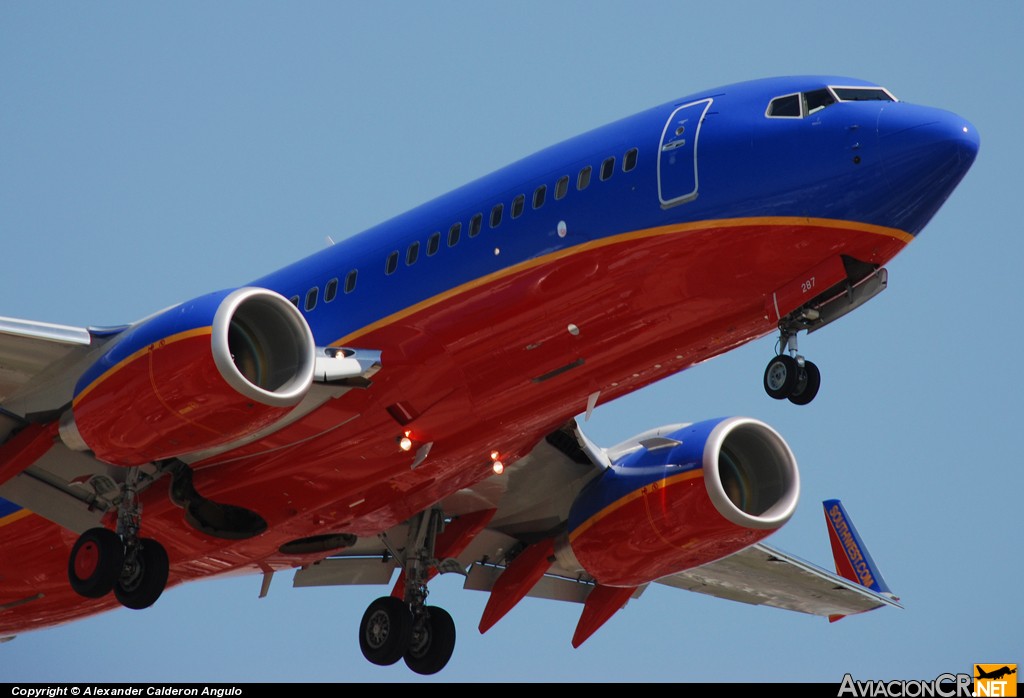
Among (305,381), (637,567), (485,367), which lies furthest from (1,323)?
(637,567)

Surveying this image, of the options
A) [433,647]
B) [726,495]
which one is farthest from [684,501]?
[433,647]

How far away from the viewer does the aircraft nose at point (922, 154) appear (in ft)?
50.8

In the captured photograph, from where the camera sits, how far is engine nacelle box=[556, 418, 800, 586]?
67.3 feet

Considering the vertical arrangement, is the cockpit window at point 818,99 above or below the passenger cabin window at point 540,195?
above

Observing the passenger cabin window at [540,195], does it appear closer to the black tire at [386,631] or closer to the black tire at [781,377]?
the black tire at [781,377]

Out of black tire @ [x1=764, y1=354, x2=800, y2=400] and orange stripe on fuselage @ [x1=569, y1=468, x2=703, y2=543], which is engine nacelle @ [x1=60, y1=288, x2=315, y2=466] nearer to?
black tire @ [x1=764, y1=354, x2=800, y2=400]

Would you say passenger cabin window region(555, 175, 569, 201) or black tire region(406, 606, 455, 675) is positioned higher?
passenger cabin window region(555, 175, 569, 201)

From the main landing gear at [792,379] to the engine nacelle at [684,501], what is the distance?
12.7 feet

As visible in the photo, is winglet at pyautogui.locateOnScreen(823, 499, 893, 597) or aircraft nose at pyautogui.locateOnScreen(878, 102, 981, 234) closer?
aircraft nose at pyautogui.locateOnScreen(878, 102, 981, 234)

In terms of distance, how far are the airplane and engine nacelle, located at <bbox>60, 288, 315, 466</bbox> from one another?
0.03 m

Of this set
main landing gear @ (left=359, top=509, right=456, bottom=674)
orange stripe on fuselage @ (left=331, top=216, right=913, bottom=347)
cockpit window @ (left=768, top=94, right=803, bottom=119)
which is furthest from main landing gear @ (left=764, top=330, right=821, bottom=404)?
main landing gear @ (left=359, top=509, right=456, bottom=674)

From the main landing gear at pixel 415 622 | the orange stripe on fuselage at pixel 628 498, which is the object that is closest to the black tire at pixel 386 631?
the main landing gear at pixel 415 622

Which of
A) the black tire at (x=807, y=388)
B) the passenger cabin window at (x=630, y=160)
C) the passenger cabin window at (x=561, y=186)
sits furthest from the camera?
the passenger cabin window at (x=561, y=186)

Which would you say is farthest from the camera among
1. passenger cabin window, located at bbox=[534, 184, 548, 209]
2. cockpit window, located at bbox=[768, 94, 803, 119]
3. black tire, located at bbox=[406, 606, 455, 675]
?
black tire, located at bbox=[406, 606, 455, 675]
